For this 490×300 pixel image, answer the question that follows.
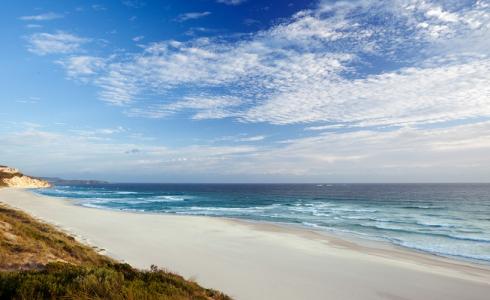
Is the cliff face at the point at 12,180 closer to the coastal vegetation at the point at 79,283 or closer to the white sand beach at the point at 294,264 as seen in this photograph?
the white sand beach at the point at 294,264

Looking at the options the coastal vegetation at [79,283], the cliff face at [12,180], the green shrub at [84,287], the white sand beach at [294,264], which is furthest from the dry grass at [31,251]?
the cliff face at [12,180]

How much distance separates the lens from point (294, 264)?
57.9 feet

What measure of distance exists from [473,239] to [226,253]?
762 inches

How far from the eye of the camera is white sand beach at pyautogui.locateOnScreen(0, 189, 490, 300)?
1347cm

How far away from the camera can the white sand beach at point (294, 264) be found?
44.2 ft

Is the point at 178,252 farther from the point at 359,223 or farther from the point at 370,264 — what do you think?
the point at 359,223

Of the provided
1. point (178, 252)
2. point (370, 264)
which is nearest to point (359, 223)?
point (370, 264)

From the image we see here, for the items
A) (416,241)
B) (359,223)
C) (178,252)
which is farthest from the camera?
(359,223)

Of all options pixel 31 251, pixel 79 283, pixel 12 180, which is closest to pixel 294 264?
pixel 31 251

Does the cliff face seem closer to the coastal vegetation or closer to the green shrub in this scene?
the coastal vegetation

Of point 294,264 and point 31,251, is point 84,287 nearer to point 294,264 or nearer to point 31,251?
point 31,251

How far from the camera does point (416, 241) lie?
25.7 meters

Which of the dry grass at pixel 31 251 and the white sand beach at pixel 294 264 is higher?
the dry grass at pixel 31 251

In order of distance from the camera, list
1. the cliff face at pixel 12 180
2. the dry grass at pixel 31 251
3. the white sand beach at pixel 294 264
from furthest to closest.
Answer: the cliff face at pixel 12 180
the white sand beach at pixel 294 264
the dry grass at pixel 31 251
